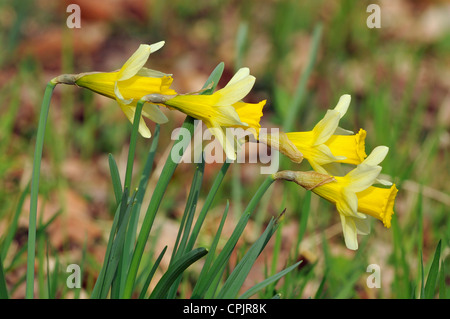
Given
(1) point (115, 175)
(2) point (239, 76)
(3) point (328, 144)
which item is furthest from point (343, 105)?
(1) point (115, 175)

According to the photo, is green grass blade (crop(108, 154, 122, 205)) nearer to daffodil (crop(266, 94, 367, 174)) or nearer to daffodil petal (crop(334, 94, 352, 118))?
daffodil (crop(266, 94, 367, 174))

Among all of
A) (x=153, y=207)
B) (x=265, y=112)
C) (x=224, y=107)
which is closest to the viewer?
(x=224, y=107)

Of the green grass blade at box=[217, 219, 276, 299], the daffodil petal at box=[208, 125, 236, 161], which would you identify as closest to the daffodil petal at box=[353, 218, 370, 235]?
the green grass blade at box=[217, 219, 276, 299]

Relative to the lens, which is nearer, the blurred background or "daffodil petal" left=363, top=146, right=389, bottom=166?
"daffodil petal" left=363, top=146, right=389, bottom=166

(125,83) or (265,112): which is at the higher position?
(265,112)

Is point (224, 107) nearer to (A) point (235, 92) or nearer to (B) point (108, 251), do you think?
(A) point (235, 92)

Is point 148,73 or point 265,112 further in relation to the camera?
point 265,112

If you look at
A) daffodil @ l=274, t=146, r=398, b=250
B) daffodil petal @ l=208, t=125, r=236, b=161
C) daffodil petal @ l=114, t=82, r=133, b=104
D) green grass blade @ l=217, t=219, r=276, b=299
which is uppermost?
daffodil petal @ l=114, t=82, r=133, b=104

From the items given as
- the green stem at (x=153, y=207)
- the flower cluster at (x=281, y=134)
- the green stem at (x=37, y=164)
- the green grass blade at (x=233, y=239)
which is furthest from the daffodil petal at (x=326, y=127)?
the green stem at (x=37, y=164)
